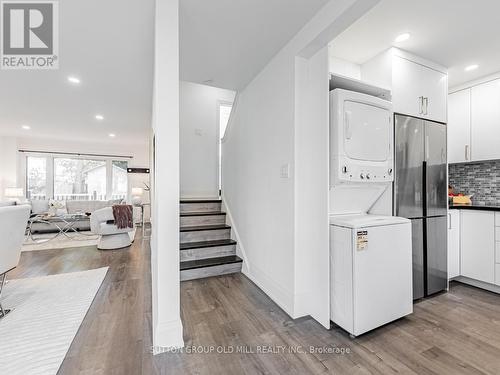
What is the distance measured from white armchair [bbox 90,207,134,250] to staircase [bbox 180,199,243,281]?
161 cm

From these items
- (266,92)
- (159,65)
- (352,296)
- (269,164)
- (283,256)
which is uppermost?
(266,92)

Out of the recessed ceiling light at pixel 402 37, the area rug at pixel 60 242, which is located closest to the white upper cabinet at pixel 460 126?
the recessed ceiling light at pixel 402 37

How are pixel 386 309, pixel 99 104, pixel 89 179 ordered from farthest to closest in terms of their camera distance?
pixel 89 179, pixel 99 104, pixel 386 309

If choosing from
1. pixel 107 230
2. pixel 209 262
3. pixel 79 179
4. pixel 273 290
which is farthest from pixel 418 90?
pixel 79 179

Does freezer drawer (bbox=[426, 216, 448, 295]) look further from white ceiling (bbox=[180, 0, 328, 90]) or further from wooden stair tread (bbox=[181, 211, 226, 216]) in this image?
wooden stair tread (bbox=[181, 211, 226, 216])

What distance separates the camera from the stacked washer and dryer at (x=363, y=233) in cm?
162

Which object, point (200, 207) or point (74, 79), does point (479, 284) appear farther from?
point (74, 79)

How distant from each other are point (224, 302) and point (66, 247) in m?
3.84

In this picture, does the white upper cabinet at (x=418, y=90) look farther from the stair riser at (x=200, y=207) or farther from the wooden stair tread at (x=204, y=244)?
the stair riser at (x=200, y=207)

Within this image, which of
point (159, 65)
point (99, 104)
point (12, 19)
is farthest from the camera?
point (99, 104)

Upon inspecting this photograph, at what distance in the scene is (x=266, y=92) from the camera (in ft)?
7.88

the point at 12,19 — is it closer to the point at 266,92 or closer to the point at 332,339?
the point at 266,92

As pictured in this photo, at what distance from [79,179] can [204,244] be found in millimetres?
6524

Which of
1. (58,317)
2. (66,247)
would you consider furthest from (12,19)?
(66,247)
